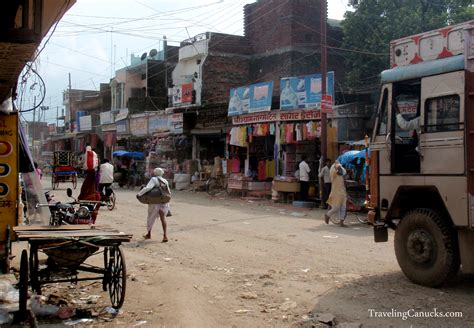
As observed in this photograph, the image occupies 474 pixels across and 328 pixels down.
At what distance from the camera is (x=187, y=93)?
3050cm

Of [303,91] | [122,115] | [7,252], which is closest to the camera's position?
[7,252]

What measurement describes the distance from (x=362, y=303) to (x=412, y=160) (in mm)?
2285

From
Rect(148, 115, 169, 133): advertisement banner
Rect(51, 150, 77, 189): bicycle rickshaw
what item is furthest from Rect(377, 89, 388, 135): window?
Rect(148, 115, 169, 133): advertisement banner

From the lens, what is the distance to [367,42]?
27.6 m

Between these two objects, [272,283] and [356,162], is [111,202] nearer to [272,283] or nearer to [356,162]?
[356,162]

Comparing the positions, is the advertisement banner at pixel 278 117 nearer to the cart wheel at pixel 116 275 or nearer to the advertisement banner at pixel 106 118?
the cart wheel at pixel 116 275

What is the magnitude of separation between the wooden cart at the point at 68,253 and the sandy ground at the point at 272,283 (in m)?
0.46

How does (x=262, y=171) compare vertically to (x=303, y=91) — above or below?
below

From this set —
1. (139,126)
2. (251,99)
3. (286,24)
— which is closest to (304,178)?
(251,99)

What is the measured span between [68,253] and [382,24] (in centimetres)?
2441

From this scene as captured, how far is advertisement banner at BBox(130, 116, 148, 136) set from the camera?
35.2m

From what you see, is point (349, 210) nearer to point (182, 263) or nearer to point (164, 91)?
point (182, 263)

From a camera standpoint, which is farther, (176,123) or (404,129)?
(176,123)

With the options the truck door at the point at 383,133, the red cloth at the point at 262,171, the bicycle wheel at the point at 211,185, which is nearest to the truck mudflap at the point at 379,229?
the truck door at the point at 383,133
